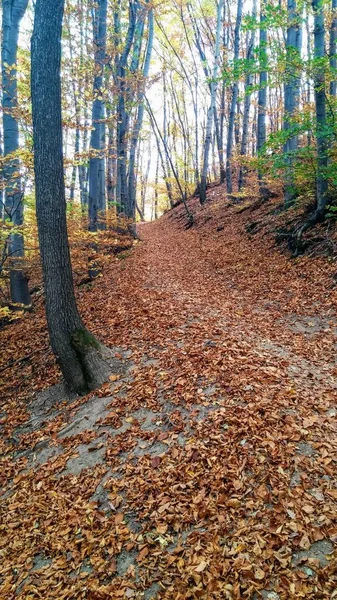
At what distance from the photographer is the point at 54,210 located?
452 cm

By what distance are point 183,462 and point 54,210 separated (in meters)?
3.56

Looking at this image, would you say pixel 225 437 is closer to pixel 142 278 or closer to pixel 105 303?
pixel 105 303

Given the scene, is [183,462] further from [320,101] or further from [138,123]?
[138,123]

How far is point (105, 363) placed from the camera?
17.2 feet

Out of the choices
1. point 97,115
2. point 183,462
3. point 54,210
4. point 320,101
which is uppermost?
point 97,115

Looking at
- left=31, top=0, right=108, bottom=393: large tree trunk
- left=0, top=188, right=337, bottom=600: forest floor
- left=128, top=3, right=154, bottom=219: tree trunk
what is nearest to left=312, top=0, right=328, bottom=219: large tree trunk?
left=0, top=188, right=337, bottom=600: forest floor

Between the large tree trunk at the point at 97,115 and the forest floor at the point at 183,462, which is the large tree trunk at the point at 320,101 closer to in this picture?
the forest floor at the point at 183,462

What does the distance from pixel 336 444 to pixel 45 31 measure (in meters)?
5.90

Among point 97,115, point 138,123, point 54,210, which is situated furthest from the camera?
point 138,123

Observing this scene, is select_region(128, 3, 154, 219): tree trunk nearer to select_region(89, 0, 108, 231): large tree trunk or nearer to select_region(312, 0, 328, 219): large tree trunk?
select_region(89, 0, 108, 231): large tree trunk

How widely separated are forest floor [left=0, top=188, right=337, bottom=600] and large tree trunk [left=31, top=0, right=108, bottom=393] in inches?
19.3

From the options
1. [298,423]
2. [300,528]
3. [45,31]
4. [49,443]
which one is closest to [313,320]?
[298,423]

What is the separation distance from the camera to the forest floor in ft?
7.98

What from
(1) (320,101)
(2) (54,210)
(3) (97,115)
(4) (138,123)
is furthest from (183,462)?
(4) (138,123)
